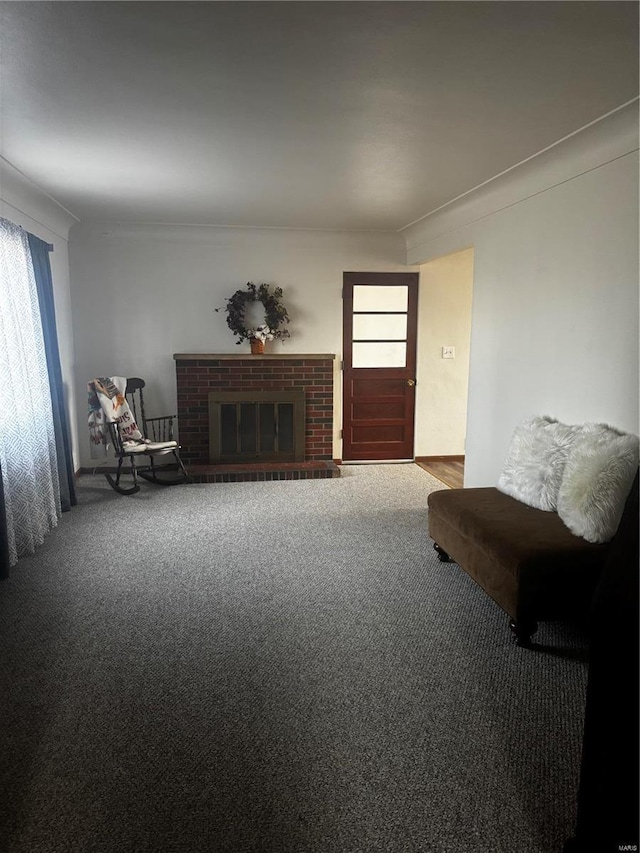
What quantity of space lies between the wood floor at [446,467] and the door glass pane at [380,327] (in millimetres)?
1366

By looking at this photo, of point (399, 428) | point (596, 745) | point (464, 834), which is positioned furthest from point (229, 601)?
point (399, 428)

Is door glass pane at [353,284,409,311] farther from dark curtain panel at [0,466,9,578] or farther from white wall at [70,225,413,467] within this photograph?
dark curtain panel at [0,466,9,578]

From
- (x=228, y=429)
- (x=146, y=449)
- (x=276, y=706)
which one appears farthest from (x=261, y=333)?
(x=276, y=706)

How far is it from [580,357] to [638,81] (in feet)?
4.50

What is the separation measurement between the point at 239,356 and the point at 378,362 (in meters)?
1.49

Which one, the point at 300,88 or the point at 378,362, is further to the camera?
the point at 378,362

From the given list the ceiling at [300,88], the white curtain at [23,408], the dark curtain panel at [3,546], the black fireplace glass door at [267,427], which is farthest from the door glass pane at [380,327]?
the dark curtain panel at [3,546]

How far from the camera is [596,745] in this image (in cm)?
146

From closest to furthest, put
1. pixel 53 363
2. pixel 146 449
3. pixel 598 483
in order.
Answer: pixel 598 483
pixel 53 363
pixel 146 449

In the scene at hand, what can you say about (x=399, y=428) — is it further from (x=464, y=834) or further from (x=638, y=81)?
(x=464, y=834)

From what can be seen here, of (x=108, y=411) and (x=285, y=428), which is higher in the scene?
(x=108, y=411)

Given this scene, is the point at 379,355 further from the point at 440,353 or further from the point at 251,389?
the point at 251,389

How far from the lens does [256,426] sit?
5992 mm

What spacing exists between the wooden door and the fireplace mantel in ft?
1.23
